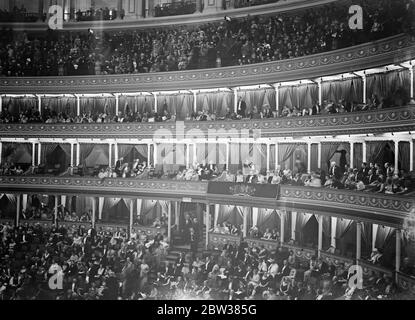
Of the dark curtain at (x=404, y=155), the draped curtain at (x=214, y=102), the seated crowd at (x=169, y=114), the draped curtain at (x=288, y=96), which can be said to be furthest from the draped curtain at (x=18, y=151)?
the dark curtain at (x=404, y=155)

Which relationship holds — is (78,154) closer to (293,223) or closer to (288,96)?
(288,96)

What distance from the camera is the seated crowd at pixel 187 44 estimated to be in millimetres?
23656

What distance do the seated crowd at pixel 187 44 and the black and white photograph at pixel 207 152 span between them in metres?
0.10

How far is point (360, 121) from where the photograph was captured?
2014 centimetres

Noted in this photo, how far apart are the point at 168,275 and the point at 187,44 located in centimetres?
1407

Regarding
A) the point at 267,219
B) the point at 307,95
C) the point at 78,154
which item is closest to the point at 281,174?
the point at 267,219

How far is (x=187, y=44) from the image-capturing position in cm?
2819

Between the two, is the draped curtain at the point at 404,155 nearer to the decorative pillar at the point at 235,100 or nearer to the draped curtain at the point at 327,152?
the draped curtain at the point at 327,152

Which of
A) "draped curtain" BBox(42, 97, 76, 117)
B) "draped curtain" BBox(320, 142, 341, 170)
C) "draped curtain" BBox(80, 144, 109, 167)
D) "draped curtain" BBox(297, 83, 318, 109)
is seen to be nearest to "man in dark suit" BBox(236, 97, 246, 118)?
"draped curtain" BBox(297, 83, 318, 109)

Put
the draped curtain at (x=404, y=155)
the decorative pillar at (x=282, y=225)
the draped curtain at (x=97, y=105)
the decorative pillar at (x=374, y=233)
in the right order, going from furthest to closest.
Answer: the draped curtain at (x=97, y=105), the decorative pillar at (x=282, y=225), the decorative pillar at (x=374, y=233), the draped curtain at (x=404, y=155)

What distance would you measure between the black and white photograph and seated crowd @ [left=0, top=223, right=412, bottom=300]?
7 centimetres

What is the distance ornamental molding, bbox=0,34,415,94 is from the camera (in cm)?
1945

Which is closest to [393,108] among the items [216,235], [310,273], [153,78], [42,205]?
[310,273]
